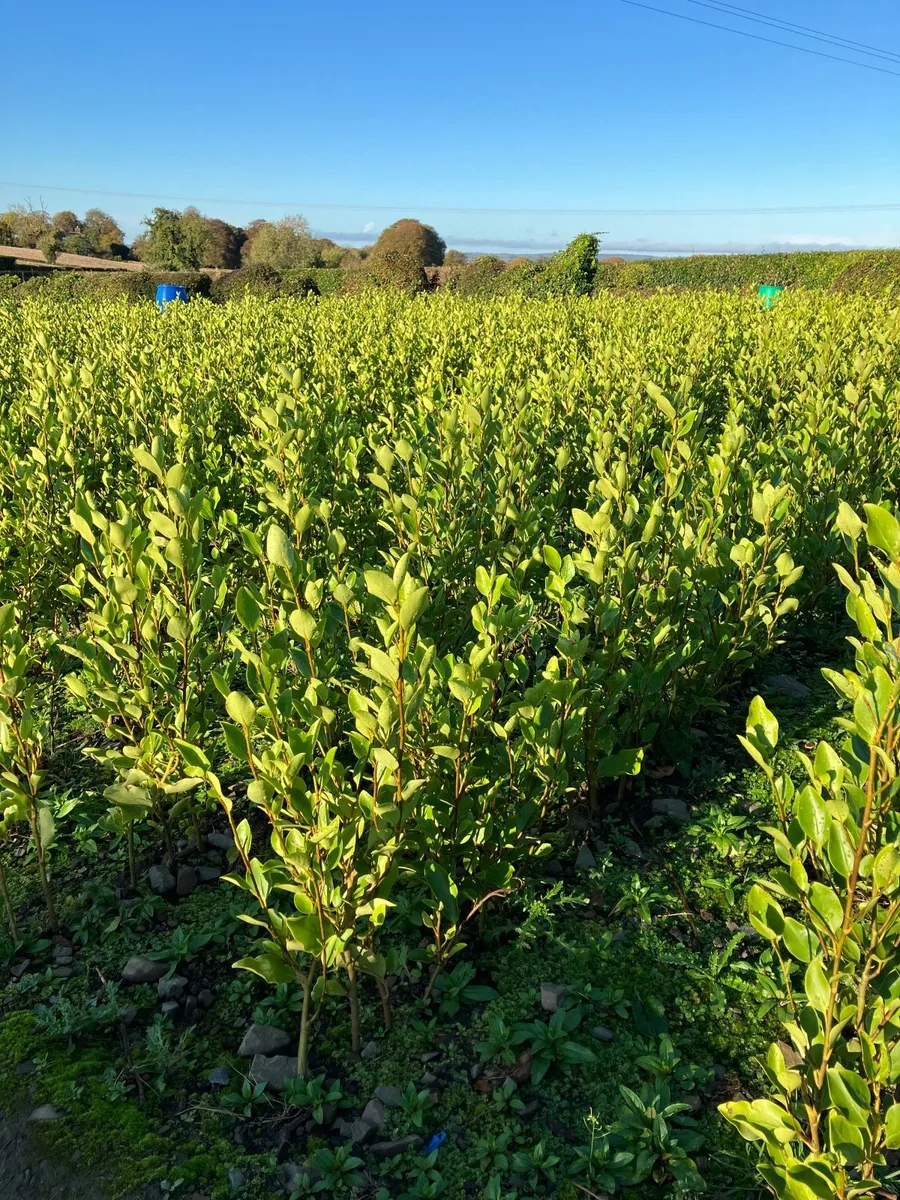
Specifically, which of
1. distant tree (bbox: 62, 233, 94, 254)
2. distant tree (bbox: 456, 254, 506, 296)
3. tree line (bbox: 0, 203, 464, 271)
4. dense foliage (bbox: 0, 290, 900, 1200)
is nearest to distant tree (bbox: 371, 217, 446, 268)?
tree line (bbox: 0, 203, 464, 271)

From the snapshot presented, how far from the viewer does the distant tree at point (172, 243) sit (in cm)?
3784

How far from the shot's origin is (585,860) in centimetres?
267

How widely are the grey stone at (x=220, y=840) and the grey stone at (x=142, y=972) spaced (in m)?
0.55

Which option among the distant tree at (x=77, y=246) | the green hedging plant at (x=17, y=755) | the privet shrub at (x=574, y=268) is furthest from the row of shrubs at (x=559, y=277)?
the distant tree at (x=77, y=246)

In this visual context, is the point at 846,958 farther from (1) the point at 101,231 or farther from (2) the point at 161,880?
(1) the point at 101,231

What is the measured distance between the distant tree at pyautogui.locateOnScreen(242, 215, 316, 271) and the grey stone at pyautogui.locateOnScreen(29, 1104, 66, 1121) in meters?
54.4

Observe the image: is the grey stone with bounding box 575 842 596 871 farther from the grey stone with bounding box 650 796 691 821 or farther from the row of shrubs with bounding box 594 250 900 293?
the row of shrubs with bounding box 594 250 900 293

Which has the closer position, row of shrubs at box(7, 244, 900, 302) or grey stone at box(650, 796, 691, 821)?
grey stone at box(650, 796, 691, 821)

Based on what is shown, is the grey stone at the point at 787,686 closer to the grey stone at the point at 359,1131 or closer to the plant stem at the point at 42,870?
the grey stone at the point at 359,1131

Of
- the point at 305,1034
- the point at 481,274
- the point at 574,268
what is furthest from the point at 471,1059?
the point at 481,274

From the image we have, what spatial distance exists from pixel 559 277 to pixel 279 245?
37924 millimetres

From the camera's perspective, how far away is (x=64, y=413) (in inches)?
178

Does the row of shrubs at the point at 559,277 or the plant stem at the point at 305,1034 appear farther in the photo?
the row of shrubs at the point at 559,277

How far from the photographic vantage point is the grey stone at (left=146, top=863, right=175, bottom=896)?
8.55ft
